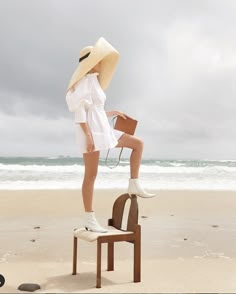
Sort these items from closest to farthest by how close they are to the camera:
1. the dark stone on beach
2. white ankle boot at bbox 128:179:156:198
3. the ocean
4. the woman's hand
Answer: the dark stone on beach, the woman's hand, white ankle boot at bbox 128:179:156:198, the ocean

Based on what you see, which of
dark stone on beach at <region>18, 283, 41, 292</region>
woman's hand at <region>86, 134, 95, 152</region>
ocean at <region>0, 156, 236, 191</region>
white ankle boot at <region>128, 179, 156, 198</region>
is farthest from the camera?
ocean at <region>0, 156, 236, 191</region>

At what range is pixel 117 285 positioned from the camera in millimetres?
4734

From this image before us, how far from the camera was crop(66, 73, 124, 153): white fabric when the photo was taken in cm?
479

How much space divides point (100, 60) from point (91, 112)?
2.01 ft

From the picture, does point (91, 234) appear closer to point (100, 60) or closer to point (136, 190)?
point (136, 190)

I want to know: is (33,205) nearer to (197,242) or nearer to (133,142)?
(197,242)

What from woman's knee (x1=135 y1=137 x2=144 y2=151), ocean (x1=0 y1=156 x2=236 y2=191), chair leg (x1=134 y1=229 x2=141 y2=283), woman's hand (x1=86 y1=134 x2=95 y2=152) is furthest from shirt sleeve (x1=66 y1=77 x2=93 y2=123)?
ocean (x1=0 y1=156 x2=236 y2=191)

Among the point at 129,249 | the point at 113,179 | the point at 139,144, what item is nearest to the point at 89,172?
the point at 139,144

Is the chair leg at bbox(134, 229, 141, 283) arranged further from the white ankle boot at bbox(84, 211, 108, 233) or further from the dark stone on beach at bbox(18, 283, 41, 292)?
the dark stone on beach at bbox(18, 283, 41, 292)

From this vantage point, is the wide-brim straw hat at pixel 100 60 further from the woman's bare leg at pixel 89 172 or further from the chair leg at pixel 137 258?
the chair leg at pixel 137 258

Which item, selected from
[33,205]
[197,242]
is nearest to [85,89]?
[197,242]

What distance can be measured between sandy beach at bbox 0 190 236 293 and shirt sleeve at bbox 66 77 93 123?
5.71 ft

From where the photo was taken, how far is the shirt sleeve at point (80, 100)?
477 centimetres

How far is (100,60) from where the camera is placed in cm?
505
